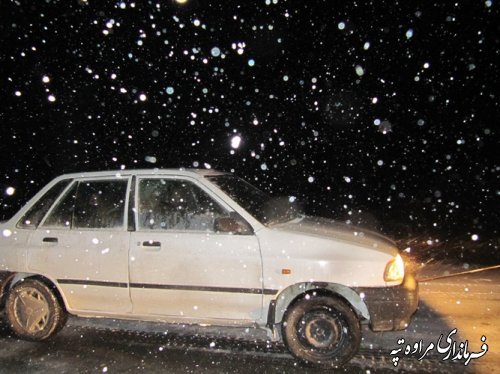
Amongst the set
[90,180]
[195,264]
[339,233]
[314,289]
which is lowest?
[314,289]

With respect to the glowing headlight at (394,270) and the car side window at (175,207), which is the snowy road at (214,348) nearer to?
the glowing headlight at (394,270)

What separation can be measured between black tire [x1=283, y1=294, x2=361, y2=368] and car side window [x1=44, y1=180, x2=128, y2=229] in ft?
6.09

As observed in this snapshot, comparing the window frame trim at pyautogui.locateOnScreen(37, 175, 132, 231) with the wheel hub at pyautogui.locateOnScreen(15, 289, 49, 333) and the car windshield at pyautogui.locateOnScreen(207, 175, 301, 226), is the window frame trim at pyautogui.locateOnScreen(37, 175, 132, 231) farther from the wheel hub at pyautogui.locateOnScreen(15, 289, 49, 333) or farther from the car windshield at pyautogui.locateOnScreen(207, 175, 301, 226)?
the car windshield at pyautogui.locateOnScreen(207, 175, 301, 226)

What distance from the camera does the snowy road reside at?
3719 millimetres

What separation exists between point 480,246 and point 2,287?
27.2 ft

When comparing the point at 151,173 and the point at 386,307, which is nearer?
the point at 386,307

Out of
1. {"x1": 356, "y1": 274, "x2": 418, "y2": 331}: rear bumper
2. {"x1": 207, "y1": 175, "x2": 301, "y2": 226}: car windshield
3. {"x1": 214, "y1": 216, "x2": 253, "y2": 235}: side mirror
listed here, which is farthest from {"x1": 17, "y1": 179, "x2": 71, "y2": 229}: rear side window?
{"x1": 356, "y1": 274, "x2": 418, "y2": 331}: rear bumper

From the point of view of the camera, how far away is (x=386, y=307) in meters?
3.61

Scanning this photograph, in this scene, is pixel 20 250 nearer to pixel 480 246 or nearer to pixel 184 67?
pixel 480 246

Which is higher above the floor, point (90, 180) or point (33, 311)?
point (90, 180)

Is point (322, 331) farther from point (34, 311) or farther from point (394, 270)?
point (34, 311)

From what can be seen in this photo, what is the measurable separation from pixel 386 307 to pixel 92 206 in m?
2.91

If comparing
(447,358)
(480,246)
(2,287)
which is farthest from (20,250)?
(480,246)
